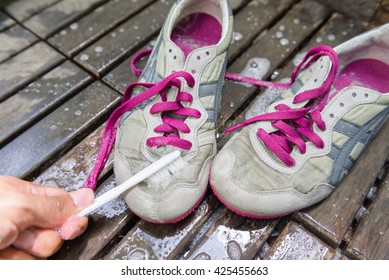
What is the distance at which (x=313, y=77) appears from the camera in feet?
3.16

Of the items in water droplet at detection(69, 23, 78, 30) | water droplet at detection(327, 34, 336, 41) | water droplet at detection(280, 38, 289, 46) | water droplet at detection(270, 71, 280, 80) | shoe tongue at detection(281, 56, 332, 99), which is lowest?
water droplet at detection(69, 23, 78, 30)

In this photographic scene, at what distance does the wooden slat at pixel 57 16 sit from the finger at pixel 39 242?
79cm

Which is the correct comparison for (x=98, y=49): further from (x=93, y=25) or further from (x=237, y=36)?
(x=237, y=36)

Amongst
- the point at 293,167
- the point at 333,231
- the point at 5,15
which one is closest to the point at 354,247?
the point at 333,231

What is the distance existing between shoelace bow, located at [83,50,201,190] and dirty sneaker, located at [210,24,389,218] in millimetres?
121

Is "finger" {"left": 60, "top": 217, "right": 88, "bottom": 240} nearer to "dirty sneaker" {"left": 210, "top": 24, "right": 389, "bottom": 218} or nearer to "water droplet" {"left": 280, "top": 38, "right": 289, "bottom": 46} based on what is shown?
"dirty sneaker" {"left": 210, "top": 24, "right": 389, "bottom": 218}

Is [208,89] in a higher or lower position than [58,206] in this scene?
higher

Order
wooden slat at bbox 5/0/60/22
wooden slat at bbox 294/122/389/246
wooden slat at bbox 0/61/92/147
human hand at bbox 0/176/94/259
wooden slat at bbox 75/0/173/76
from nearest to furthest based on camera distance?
human hand at bbox 0/176/94/259 → wooden slat at bbox 294/122/389/246 → wooden slat at bbox 0/61/92/147 → wooden slat at bbox 75/0/173/76 → wooden slat at bbox 5/0/60/22

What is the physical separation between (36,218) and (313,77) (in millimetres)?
735

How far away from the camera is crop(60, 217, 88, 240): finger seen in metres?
0.81

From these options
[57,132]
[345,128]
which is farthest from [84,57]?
[345,128]

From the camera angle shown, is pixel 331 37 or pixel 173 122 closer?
pixel 173 122

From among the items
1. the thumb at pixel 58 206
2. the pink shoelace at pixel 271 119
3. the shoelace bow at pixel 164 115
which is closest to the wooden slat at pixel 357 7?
the pink shoelace at pixel 271 119

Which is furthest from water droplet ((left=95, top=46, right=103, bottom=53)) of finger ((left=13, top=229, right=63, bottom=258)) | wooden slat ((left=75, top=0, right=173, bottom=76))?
finger ((left=13, top=229, right=63, bottom=258))
